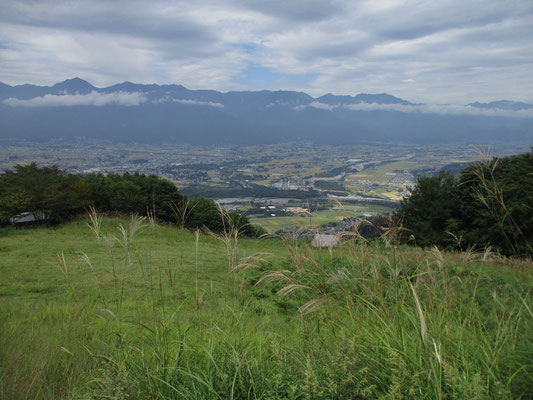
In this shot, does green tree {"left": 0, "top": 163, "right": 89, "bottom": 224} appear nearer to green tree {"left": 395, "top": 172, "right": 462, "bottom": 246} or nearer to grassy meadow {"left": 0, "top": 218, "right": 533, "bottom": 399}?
grassy meadow {"left": 0, "top": 218, "right": 533, "bottom": 399}

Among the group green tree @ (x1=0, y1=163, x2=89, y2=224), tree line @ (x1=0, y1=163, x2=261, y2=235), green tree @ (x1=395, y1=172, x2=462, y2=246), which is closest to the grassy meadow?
tree line @ (x1=0, y1=163, x2=261, y2=235)

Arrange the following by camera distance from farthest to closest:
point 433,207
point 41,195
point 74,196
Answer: point 433,207 < point 74,196 < point 41,195

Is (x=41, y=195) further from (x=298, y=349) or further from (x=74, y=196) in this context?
(x=298, y=349)

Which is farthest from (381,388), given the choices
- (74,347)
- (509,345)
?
(74,347)

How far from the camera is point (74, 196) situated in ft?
58.8

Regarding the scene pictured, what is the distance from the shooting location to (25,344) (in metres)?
2.77

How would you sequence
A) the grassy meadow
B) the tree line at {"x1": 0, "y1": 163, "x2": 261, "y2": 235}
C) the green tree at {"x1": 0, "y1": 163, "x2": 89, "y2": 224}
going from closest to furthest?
the grassy meadow, the green tree at {"x1": 0, "y1": 163, "x2": 89, "y2": 224}, the tree line at {"x1": 0, "y1": 163, "x2": 261, "y2": 235}

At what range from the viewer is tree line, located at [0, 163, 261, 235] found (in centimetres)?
1657

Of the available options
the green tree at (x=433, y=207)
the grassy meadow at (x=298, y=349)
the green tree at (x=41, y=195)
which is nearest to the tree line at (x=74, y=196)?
the green tree at (x=41, y=195)

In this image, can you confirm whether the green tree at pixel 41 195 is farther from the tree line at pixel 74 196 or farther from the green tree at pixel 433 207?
the green tree at pixel 433 207

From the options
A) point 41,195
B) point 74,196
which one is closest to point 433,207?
point 74,196

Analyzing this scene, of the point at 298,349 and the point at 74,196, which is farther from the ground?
the point at 298,349

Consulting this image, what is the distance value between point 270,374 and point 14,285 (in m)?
6.66

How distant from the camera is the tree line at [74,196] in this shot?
1657 centimetres
